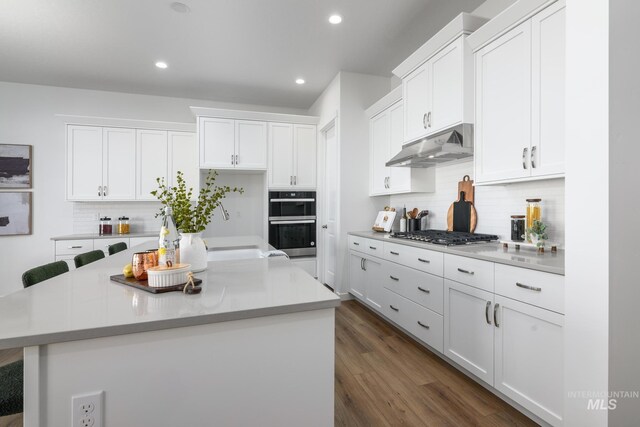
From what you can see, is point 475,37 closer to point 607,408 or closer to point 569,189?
point 569,189

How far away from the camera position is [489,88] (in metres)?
2.24

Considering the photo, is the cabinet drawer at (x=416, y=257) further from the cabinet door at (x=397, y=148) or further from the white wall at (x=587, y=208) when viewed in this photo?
the white wall at (x=587, y=208)

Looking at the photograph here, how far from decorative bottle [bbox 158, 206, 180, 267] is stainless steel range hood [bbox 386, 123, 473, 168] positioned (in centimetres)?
207

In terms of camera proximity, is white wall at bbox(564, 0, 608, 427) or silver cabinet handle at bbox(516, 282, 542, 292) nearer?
white wall at bbox(564, 0, 608, 427)

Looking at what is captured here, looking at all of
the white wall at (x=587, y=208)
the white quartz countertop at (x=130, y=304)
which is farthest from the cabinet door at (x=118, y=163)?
the white wall at (x=587, y=208)

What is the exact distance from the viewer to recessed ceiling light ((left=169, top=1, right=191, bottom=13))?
8.57 ft

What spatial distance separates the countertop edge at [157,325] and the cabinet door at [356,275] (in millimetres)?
2609

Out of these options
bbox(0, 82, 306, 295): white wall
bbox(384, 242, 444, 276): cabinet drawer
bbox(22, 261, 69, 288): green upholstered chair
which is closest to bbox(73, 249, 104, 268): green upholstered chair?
bbox(22, 261, 69, 288): green upholstered chair

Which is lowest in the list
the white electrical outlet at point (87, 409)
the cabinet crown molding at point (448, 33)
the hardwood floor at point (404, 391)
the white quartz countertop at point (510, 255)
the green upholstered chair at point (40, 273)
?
the hardwood floor at point (404, 391)

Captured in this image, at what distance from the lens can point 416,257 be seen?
2.53 meters

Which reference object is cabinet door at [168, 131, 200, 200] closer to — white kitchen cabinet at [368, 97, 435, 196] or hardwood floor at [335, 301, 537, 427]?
white kitchen cabinet at [368, 97, 435, 196]

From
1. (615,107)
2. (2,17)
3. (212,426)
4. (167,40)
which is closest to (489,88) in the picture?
(615,107)

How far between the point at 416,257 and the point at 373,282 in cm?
88

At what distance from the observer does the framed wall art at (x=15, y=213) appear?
4051 millimetres
